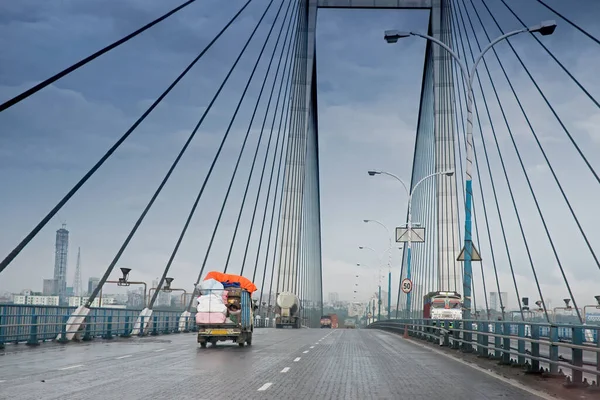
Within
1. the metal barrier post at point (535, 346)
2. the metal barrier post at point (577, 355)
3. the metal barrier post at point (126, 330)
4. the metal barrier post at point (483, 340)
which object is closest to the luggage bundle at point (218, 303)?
the metal barrier post at point (126, 330)

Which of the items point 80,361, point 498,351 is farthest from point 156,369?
point 498,351

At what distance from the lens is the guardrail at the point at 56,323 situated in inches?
958

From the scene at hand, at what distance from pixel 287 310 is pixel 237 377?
5277cm

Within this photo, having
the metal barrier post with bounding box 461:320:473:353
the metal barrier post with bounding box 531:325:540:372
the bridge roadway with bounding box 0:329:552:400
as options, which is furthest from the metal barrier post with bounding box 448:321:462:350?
the metal barrier post with bounding box 531:325:540:372

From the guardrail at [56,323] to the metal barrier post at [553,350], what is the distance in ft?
50.8

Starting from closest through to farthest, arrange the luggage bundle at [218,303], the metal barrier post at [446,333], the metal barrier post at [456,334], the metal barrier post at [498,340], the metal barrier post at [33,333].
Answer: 1. the metal barrier post at [498,340]
2. the metal barrier post at [33,333]
3. the metal barrier post at [456,334]
4. the luggage bundle at [218,303]
5. the metal barrier post at [446,333]

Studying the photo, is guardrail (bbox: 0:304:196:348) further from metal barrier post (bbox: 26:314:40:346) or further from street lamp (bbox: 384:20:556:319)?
street lamp (bbox: 384:20:556:319)

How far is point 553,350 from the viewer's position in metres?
14.0

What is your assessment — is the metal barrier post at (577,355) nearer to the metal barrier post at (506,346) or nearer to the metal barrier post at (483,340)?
the metal barrier post at (506,346)

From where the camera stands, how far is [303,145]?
56344 mm

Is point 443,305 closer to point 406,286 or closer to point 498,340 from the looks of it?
point 406,286

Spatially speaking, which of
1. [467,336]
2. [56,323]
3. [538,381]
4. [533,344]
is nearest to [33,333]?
[56,323]

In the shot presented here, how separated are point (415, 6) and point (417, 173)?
46.4 ft

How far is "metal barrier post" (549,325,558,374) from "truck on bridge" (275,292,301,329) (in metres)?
51.4
